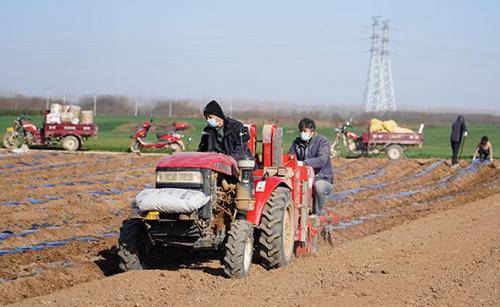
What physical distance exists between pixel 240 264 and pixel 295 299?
107cm

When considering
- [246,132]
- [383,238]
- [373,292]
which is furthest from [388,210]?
[373,292]

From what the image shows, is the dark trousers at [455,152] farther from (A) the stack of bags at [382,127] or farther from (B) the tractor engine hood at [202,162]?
(B) the tractor engine hood at [202,162]

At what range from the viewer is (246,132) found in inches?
365

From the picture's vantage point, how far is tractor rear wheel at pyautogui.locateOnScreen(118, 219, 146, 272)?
856 cm

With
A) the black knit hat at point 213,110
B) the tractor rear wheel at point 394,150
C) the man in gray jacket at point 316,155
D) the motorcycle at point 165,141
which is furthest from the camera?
the tractor rear wheel at point 394,150

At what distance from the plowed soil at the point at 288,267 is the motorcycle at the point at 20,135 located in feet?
29.9

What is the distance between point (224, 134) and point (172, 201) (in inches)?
56.4

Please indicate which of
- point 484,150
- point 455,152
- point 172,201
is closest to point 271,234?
point 172,201

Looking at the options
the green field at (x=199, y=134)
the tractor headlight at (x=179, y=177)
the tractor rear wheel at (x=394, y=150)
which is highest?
the tractor headlight at (x=179, y=177)

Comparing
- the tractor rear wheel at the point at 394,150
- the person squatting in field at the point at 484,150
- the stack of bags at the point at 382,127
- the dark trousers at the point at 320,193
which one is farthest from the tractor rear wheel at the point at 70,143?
the dark trousers at the point at 320,193

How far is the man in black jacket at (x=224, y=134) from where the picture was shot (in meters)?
9.07

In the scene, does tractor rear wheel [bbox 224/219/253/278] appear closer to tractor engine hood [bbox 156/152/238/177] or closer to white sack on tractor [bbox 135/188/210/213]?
white sack on tractor [bbox 135/188/210/213]

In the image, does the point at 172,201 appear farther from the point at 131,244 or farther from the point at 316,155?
the point at 316,155

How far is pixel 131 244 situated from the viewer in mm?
8555
